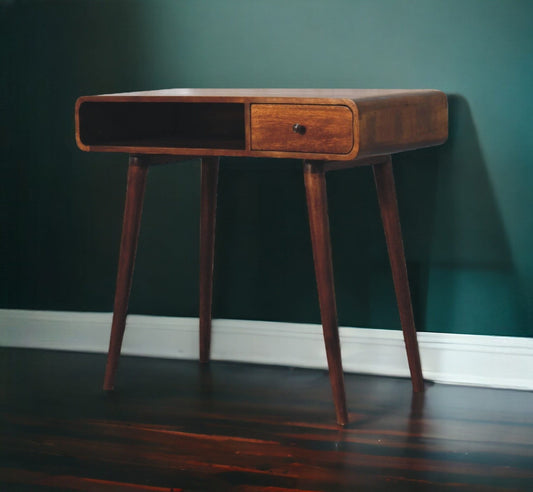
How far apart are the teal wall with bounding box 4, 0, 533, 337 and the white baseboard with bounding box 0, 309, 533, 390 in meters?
0.04

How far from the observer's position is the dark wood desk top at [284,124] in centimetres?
192

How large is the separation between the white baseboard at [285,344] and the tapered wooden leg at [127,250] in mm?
324

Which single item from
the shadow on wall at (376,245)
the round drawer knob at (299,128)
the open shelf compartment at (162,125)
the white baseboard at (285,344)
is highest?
the round drawer knob at (299,128)

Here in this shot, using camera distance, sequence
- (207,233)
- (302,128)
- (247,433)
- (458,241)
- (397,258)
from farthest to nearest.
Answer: (207,233) < (458,241) < (397,258) < (247,433) < (302,128)

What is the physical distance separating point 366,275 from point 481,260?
12.4 inches

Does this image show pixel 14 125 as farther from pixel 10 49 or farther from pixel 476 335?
pixel 476 335

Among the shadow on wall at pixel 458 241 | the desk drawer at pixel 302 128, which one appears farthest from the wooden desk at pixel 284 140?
the shadow on wall at pixel 458 241

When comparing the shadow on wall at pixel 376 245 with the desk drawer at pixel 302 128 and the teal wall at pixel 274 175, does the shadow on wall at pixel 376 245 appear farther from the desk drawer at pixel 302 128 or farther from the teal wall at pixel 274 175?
the desk drawer at pixel 302 128

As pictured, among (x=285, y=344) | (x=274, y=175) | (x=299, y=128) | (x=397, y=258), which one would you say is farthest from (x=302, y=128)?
(x=285, y=344)

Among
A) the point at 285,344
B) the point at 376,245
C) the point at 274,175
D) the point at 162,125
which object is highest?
the point at 162,125

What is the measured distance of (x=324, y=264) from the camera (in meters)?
2.05

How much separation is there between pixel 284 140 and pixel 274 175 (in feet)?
1.89

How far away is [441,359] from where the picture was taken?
7.97 feet

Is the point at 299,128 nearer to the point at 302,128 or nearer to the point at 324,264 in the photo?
the point at 302,128
